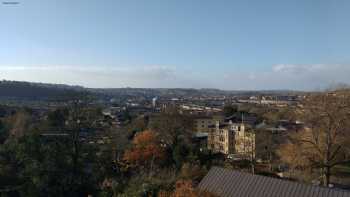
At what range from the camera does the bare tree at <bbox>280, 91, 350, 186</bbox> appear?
1981cm

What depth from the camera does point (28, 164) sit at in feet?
65.8

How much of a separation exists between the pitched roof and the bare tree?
8.86 m

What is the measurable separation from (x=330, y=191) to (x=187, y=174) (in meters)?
8.99

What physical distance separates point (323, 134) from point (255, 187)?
10.3 m

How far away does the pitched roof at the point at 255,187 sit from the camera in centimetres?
1138

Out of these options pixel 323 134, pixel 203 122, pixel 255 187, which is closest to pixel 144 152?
pixel 323 134

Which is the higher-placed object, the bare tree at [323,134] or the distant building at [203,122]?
the bare tree at [323,134]

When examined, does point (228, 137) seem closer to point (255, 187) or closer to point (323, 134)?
point (323, 134)

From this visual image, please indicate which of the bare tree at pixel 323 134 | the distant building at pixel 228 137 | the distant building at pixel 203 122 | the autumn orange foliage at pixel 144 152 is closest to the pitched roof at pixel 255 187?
the bare tree at pixel 323 134

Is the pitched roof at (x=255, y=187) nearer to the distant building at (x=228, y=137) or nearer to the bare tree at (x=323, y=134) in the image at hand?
the bare tree at (x=323, y=134)

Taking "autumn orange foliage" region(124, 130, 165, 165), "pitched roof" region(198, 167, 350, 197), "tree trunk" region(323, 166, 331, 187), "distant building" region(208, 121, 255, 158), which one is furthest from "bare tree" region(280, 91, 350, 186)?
"distant building" region(208, 121, 255, 158)

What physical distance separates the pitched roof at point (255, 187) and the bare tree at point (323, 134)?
8.86 meters

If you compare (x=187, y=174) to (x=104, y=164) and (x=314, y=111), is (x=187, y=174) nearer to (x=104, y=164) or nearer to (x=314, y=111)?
(x=104, y=164)

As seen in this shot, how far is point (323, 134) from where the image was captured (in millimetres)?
21000
